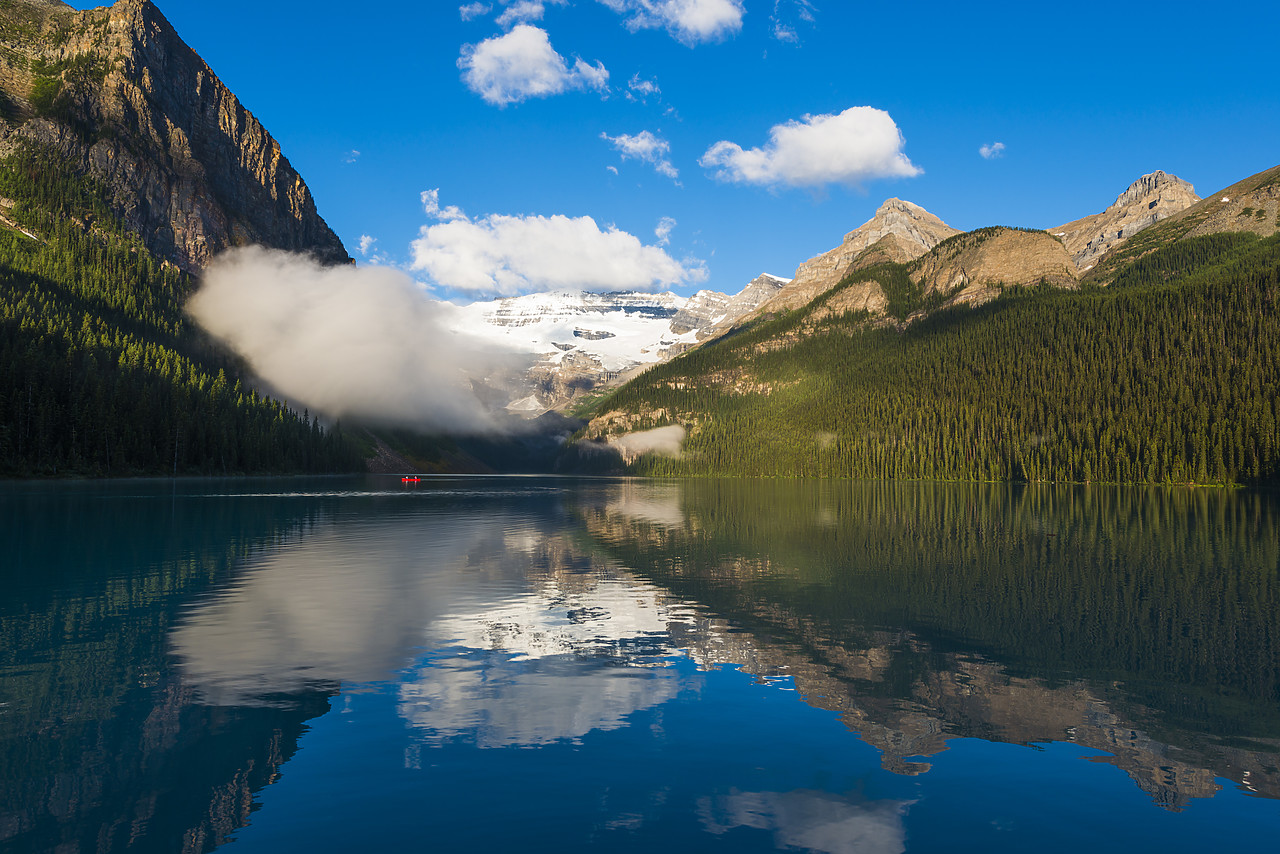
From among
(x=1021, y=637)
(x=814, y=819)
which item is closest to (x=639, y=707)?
(x=814, y=819)

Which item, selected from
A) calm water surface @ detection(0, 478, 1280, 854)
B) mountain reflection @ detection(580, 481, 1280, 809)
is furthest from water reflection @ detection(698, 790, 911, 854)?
mountain reflection @ detection(580, 481, 1280, 809)

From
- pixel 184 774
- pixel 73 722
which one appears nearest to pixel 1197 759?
pixel 184 774

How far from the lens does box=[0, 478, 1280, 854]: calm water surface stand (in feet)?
42.2

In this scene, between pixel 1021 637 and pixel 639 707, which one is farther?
pixel 1021 637

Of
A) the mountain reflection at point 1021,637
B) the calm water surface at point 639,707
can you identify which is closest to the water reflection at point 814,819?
the calm water surface at point 639,707

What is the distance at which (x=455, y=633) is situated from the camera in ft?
87.6

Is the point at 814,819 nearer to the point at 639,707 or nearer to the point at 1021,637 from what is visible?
the point at 639,707

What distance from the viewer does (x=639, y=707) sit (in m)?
19.0

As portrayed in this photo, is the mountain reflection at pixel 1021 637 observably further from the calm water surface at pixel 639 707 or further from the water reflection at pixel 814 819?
the water reflection at pixel 814 819

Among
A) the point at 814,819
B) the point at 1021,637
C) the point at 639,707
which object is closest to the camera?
the point at 814,819

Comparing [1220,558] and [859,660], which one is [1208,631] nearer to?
[859,660]

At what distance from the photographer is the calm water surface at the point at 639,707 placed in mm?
12859

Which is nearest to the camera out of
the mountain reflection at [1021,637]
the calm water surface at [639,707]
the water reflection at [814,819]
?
the water reflection at [814,819]

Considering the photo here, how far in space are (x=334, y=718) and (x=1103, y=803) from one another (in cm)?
1701
